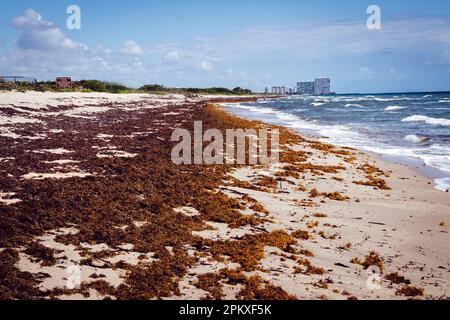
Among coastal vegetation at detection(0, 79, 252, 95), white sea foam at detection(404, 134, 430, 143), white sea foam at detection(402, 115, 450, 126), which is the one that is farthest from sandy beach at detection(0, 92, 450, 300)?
coastal vegetation at detection(0, 79, 252, 95)

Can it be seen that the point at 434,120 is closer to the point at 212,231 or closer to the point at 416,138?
the point at 416,138

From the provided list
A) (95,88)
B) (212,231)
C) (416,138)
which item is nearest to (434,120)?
(416,138)

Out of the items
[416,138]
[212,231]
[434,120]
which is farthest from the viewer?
[434,120]

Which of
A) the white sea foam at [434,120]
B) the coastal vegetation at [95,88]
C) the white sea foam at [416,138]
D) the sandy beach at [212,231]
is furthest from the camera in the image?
the coastal vegetation at [95,88]

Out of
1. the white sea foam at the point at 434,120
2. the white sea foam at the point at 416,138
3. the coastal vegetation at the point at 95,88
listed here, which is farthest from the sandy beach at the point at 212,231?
the coastal vegetation at the point at 95,88

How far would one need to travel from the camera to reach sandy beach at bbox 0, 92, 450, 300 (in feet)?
16.6

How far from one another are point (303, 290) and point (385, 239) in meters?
2.86

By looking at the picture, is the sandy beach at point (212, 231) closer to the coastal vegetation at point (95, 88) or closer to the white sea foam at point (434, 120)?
the white sea foam at point (434, 120)

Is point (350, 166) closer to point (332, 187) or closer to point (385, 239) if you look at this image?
point (332, 187)

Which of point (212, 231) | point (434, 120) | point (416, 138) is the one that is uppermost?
point (434, 120)

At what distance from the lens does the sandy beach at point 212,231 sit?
506 cm

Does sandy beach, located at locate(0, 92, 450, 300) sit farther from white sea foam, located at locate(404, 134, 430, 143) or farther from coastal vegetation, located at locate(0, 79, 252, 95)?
coastal vegetation, located at locate(0, 79, 252, 95)

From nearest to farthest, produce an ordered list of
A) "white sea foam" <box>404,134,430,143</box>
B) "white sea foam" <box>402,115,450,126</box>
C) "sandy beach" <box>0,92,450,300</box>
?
"sandy beach" <box>0,92,450,300</box> → "white sea foam" <box>404,134,430,143</box> → "white sea foam" <box>402,115,450,126</box>

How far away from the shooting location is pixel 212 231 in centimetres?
702
